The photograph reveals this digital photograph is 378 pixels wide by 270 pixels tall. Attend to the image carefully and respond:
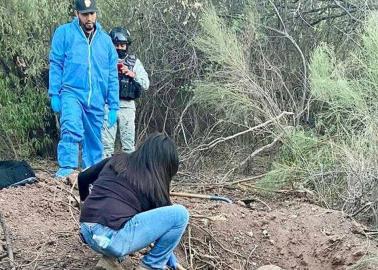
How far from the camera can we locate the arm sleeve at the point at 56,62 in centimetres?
717

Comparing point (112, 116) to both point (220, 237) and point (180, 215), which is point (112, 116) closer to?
point (220, 237)

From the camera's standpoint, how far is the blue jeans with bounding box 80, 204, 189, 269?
4.52 meters

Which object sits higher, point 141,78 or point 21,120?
point 141,78

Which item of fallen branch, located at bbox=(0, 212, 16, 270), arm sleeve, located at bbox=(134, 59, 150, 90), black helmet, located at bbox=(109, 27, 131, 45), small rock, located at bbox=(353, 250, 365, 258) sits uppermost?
black helmet, located at bbox=(109, 27, 131, 45)

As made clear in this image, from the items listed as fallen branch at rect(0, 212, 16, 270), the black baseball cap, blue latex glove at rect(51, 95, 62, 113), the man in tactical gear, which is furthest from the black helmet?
fallen branch at rect(0, 212, 16, 270)

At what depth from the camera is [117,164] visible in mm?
4609

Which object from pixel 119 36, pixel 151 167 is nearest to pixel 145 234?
pixel 151 167

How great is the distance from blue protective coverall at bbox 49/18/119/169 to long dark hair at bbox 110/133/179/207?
261 cm

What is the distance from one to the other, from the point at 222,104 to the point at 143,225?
3920 mm

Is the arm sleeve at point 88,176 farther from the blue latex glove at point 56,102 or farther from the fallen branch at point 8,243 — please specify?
the blue latex glove at point 56,102

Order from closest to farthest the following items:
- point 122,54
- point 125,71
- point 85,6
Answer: point 85,6, point 125,71, point 122,54

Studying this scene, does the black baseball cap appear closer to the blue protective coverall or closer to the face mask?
the blue protective coverall

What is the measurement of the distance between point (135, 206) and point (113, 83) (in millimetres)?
3106

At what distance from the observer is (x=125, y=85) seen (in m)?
7.98
